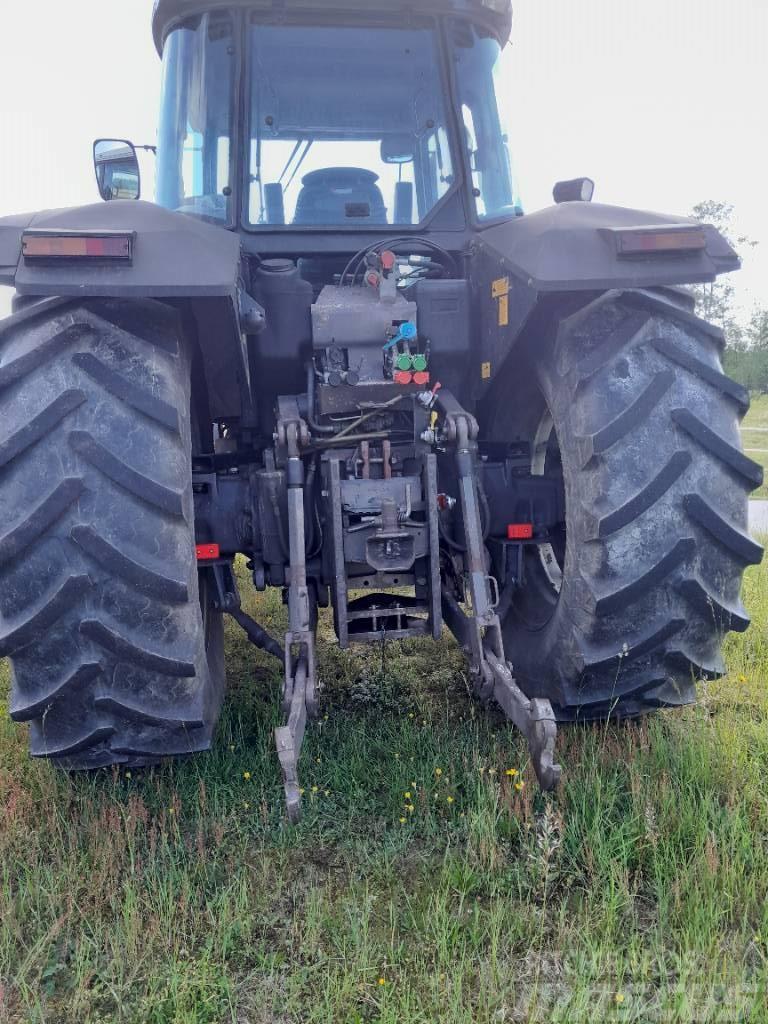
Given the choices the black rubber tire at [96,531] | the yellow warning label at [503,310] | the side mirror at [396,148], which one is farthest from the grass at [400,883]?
the side mirror at [396,148]

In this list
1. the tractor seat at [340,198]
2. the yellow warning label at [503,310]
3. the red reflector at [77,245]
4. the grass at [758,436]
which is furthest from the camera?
the grass at [758,436]

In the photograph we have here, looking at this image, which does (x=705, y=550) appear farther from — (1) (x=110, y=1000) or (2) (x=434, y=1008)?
(1) (x=110, y=1000)

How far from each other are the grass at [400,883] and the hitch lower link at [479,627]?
0.77ft

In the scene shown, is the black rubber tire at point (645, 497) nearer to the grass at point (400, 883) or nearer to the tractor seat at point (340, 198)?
the grass at point (400, 883)

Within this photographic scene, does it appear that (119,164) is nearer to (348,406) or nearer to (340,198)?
(340,198)

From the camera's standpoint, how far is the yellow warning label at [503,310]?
2.68 meters

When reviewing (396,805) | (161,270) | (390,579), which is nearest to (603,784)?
(396,805)

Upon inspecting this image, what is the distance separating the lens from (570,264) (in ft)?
7.80

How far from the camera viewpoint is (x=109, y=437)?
7.13ft

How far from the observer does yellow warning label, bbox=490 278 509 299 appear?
8.81 feet

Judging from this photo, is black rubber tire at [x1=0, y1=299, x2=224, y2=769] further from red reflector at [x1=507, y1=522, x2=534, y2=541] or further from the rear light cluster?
the rear light cluster

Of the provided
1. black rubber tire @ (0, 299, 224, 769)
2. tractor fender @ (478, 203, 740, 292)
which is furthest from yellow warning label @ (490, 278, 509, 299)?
black rubber tire @ (0, 299, 224, 769)

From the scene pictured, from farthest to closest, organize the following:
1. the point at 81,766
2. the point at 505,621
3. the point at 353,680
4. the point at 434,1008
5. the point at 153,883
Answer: the point at 353,680 < the point at 505,621 < the point at 81,766 < the point at 153,883 < the point at 434,1008

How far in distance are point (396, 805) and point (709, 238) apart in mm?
1914
